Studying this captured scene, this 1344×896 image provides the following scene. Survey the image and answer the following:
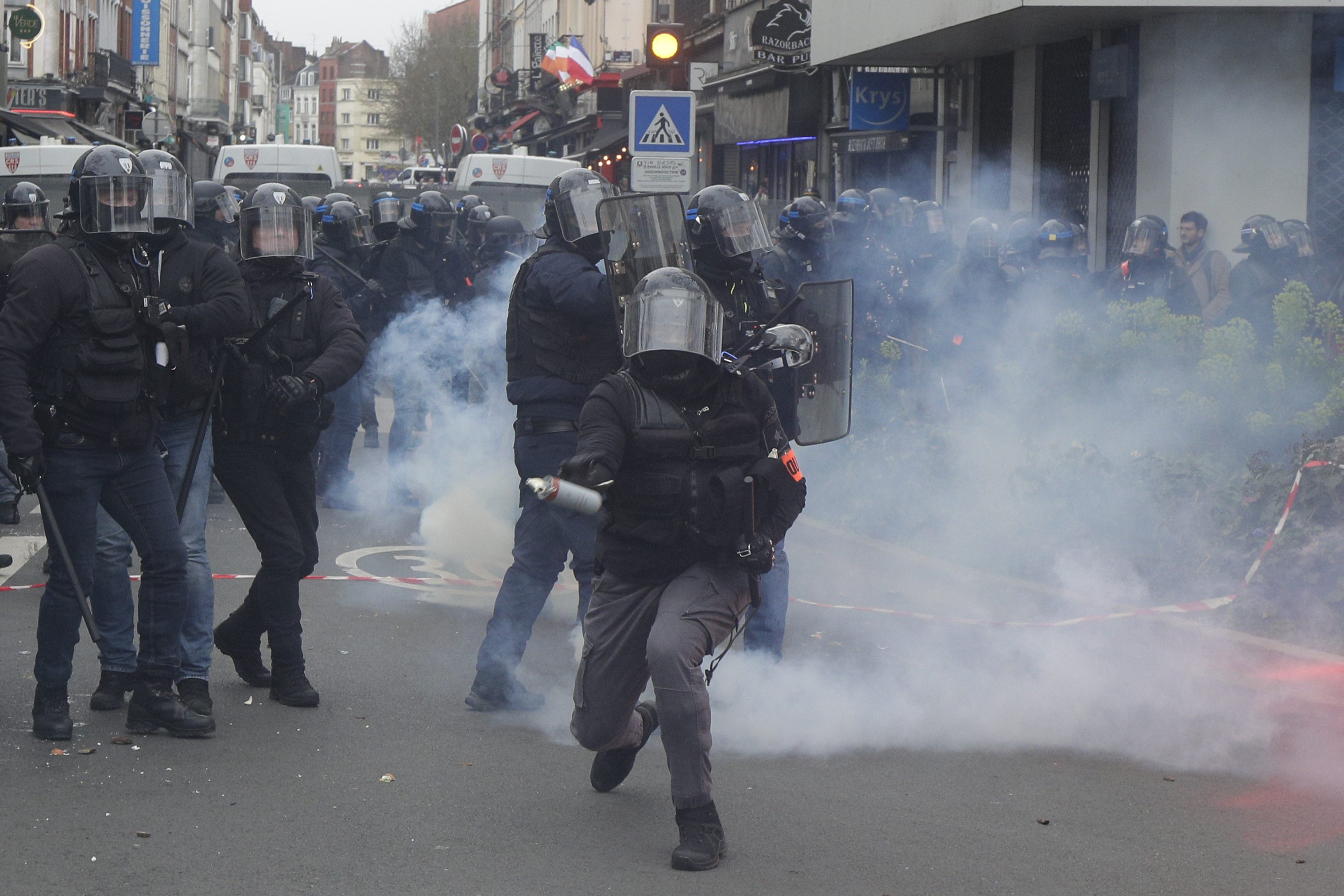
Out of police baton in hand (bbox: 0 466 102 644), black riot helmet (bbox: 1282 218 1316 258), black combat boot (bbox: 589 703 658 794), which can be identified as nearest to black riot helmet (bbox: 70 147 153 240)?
police baton in hand (bbox: 0 466 102 644)

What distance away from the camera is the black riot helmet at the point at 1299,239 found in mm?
9297

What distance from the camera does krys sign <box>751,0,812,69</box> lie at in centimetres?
1958

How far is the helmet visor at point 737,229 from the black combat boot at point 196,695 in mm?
2217

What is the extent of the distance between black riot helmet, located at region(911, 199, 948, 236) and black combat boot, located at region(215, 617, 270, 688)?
19.6 ft

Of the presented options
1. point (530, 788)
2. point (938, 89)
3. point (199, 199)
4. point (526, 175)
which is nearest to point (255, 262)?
point (530, 788)

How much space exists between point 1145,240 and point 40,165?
41.9 ft

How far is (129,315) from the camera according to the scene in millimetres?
4758

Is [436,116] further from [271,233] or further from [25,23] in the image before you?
[271,233]

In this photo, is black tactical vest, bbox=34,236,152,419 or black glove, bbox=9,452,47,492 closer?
black glove, bbox=9,452,47,492

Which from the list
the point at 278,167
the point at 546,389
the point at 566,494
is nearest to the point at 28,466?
the point at 546,389

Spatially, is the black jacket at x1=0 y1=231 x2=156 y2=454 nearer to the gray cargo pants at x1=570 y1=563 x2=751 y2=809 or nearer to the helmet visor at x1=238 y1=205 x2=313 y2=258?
the helmet visor at x1=238 y1=205 x2=313 y2=258

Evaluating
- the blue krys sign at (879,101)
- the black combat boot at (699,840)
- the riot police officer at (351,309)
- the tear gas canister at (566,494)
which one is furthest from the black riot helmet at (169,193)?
the blue krys sign at (879,101)

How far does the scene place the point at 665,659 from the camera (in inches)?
157

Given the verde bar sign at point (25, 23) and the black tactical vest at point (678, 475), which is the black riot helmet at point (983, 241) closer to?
the black tactical vest at point (678, 475)
